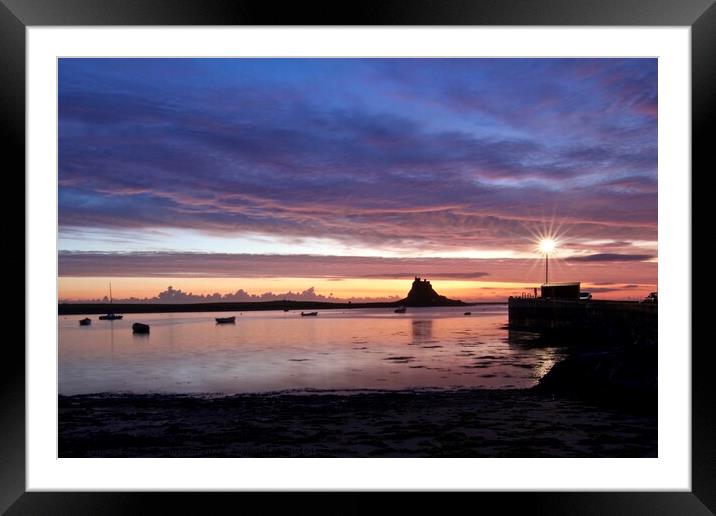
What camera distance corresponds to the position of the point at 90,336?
2748 cm

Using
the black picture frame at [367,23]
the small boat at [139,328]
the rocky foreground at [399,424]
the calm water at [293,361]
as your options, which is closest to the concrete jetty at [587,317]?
the calm water at [293,361]

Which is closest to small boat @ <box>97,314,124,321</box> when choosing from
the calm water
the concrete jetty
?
the calm water

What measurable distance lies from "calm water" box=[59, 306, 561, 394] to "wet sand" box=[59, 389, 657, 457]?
13.1 feet

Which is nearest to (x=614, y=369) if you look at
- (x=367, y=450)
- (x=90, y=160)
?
(x=367, y=450)

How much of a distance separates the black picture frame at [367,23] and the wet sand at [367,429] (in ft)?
10.7

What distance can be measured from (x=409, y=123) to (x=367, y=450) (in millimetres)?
25184

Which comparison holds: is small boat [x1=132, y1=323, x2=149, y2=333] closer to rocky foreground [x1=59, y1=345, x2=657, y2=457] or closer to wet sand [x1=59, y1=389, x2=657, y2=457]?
rocky foreground [x1=59, y1=345, x2=657, y2=457]

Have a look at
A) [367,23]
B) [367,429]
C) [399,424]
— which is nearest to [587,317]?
[399,424]

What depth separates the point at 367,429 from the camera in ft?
21.2

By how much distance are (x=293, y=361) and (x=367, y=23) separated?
17.8 meters

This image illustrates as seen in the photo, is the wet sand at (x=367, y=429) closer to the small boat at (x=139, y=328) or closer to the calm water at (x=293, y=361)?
the calm water at (x=293, y=361)

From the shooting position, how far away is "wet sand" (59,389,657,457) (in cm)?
577

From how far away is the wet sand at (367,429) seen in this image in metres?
5.77

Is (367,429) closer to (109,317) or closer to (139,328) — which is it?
(139,328)
